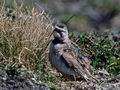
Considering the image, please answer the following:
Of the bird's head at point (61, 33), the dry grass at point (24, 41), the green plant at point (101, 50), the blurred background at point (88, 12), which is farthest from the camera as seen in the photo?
the blurred background at point (88, 12)

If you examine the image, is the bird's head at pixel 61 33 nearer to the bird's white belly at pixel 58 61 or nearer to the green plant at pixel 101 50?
the bird's white belly at pixel 58 61

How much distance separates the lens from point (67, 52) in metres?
12.7

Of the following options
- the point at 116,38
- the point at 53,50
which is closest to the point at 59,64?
the point at 53,50

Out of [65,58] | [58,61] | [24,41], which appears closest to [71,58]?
[65,58]

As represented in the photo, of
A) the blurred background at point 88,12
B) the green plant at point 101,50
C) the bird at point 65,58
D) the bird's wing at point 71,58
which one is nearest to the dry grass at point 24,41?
the bird at point 65,58

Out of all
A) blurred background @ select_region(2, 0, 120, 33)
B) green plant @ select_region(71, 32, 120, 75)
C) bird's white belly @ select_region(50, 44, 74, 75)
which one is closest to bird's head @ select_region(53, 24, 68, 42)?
bird's white belly @ select_region(50, 44, 74, 75)

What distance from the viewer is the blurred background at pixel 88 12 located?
80.9 ft

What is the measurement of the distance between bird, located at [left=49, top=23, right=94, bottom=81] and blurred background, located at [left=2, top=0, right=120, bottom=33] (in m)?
11.0

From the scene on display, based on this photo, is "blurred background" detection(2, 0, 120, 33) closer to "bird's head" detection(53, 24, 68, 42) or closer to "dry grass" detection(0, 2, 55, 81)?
"dry grass" detection(0, 2, 55, 81)

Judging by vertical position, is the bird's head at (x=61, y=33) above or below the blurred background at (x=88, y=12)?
above

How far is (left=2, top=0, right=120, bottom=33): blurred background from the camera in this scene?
2467 cm

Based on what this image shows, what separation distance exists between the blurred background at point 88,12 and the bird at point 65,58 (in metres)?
11.0

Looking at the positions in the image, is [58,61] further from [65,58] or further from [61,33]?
[61,33]

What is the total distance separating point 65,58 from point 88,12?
13904 mm
